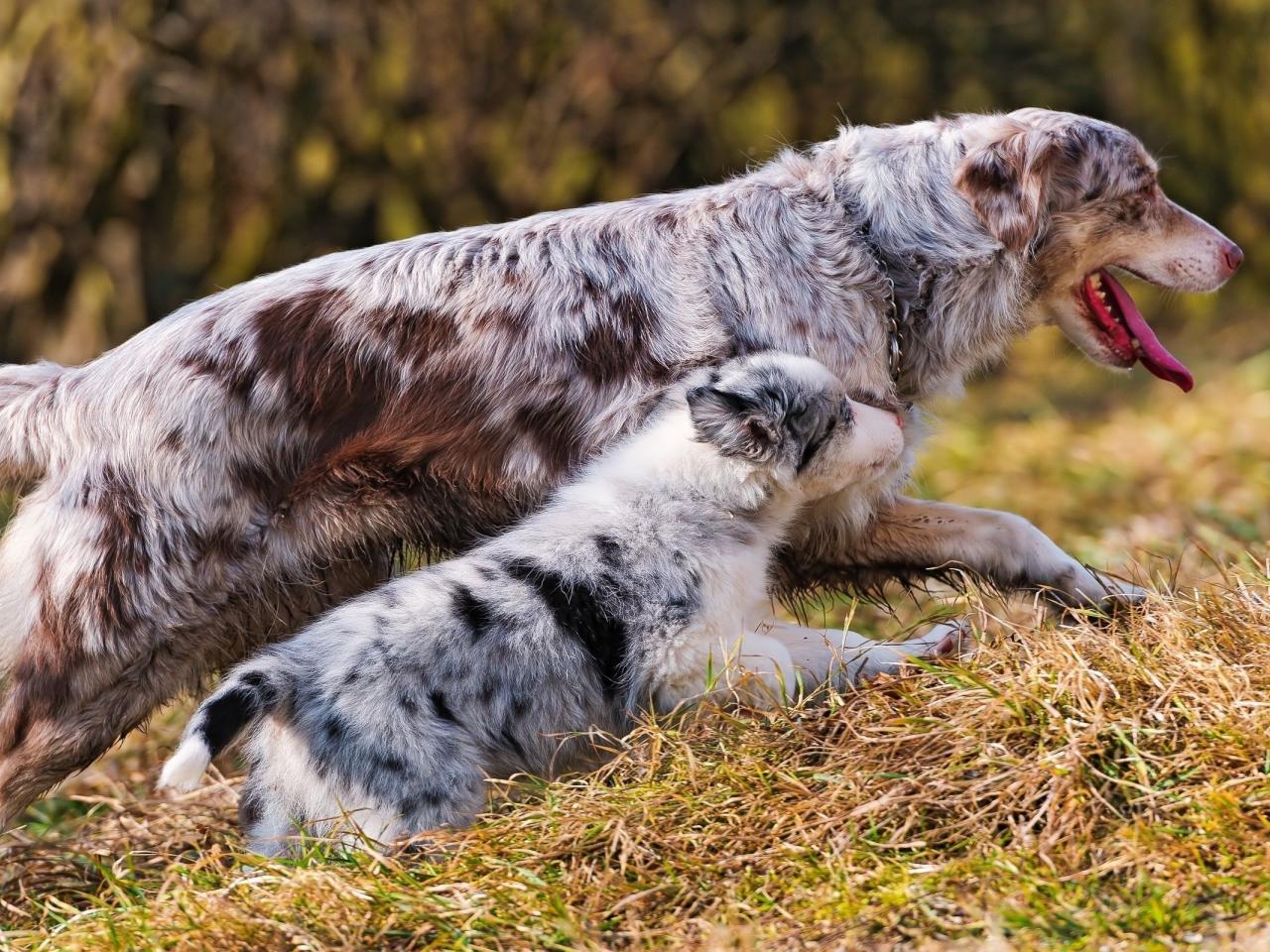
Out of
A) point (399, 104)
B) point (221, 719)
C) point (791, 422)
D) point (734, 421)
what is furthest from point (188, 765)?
point (399, 104)

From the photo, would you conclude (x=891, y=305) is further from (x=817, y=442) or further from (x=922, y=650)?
(x=922, y=650)

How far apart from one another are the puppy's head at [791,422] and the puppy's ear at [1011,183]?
709 millimetres

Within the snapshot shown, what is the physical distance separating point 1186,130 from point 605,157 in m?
3.82

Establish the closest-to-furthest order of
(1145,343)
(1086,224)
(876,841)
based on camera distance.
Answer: (876,841) → (1086,224) → (1145,343)

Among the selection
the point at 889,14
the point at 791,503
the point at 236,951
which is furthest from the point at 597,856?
the point at 889,14

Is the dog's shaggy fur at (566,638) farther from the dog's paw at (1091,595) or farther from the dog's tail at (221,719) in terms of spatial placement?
the dog's paw at (1091,595)

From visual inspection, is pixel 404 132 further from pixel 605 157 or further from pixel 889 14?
pixel 889 14

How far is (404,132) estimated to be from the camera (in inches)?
367

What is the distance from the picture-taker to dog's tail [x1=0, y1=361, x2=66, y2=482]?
4120 mm

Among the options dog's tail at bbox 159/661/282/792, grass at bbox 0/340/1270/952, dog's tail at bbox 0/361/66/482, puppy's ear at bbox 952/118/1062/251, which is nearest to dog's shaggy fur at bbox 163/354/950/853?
dog's tail at bbox 159/661/282/792

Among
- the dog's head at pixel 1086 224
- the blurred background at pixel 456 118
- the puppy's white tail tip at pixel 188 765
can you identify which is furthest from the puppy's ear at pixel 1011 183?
the blurred background at pixel 456 118

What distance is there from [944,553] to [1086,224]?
1.04 m

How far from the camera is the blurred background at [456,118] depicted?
893 centimetres

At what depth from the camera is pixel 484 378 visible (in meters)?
4.15
